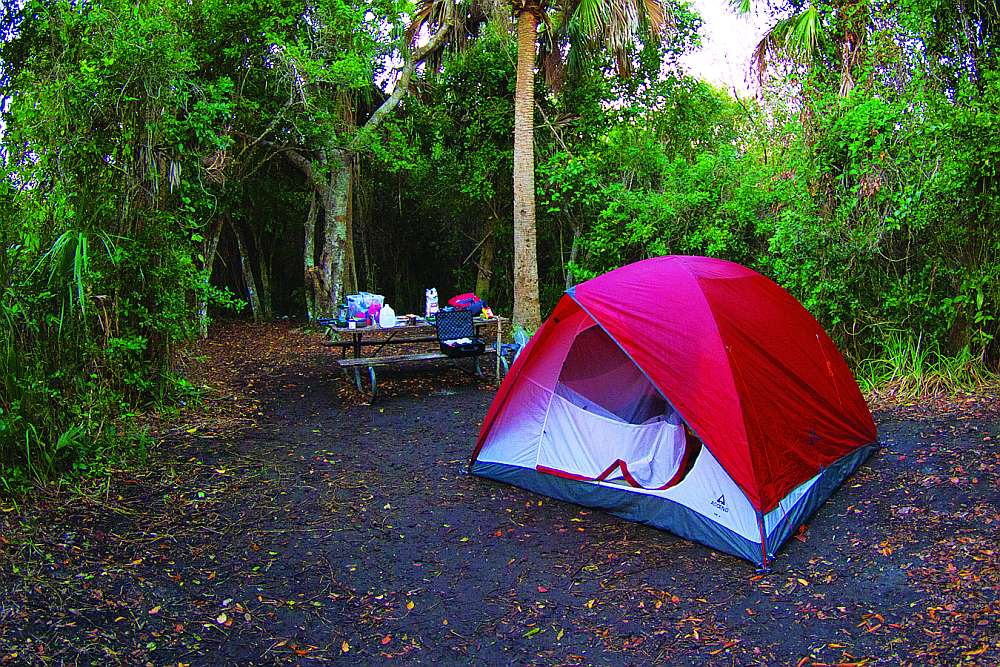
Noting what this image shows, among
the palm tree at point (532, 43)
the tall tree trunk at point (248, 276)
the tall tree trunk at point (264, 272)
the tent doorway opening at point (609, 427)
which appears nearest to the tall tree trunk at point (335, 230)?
the tall tree trunk at point (248, 276)

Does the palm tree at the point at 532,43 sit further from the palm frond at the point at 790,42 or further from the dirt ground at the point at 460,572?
the dirt ground at the point at 460,572

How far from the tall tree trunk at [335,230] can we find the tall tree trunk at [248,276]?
2.63 meters

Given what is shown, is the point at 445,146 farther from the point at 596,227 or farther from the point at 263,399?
the point at 263,399

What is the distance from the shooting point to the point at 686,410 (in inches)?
170

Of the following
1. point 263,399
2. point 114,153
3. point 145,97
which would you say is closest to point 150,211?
point 114,153

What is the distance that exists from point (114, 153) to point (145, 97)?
0.55 metres

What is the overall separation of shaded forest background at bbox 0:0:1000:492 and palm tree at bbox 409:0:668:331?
69 cm

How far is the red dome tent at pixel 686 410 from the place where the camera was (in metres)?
4.20

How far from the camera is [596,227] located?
10242mm

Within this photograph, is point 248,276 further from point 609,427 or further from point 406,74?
point 609,427

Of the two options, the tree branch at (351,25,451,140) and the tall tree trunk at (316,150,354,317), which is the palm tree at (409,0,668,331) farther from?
the tall tree trunk at (316,150,354,317)

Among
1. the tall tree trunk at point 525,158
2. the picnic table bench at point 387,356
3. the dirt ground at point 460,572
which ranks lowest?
the dirt ground at point 460,572

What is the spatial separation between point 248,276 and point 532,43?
24.0 feet

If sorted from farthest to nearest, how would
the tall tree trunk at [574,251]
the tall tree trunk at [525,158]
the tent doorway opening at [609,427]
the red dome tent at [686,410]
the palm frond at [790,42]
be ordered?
the tall tree trunk at [574,251]
the tall tree trunk at [525,158]
the palm frond at [790,42]
the tent doorway opening at [609,427]
the red dome tent at [686,410]
